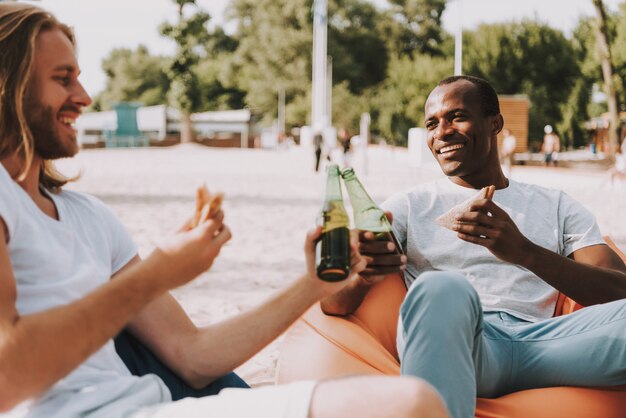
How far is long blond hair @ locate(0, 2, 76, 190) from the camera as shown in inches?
64.6

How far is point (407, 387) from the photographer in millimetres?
1432

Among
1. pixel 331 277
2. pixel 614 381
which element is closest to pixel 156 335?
pixel 331 277

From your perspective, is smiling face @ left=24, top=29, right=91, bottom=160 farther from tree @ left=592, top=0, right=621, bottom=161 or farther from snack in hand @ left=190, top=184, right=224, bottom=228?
tree @ left=592, top=0, right=621, bottom=161

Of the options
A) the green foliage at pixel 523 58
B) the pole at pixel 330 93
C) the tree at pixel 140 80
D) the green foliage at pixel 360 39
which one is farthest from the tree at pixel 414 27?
the tree at pixel 140 80

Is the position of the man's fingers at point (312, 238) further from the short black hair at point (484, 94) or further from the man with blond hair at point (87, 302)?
the short black hair at point (484, 94)

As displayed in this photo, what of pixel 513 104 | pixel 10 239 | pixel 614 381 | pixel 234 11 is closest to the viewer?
pixel 10 239

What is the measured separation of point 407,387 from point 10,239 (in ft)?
2.94

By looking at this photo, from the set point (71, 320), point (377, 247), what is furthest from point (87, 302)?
point (377, 247)

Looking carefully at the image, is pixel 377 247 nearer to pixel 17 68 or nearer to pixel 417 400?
pixel 417 400

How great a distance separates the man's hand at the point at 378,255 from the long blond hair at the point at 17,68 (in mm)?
971

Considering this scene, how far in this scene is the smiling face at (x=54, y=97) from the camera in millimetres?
1698

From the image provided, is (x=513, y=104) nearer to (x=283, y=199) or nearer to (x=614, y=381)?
(x=283, y=199)

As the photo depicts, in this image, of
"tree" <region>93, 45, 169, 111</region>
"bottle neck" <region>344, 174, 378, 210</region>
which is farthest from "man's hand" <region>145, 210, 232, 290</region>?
"tree" <region>93, 45, 169, 111</region>

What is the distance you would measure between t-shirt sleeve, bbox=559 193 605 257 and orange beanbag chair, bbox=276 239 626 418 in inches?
10.6
